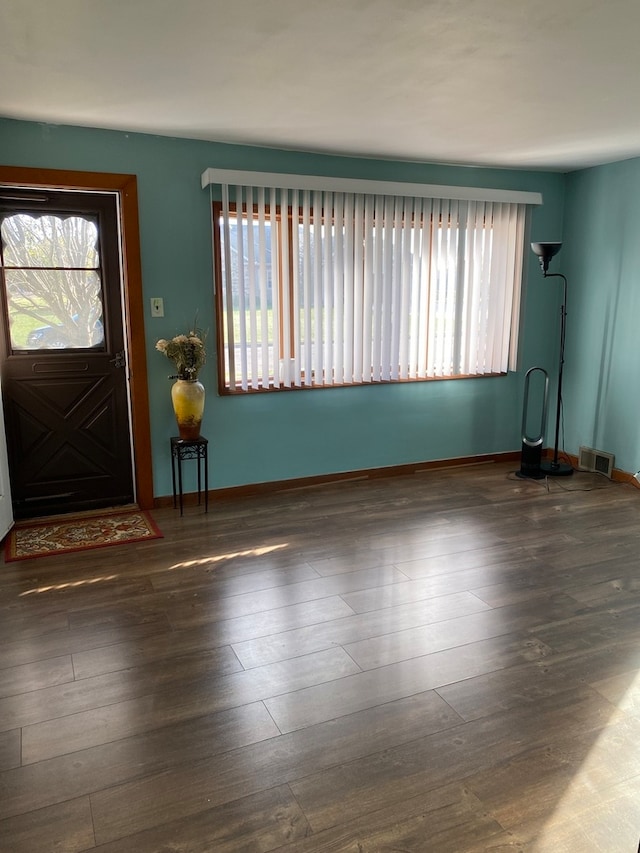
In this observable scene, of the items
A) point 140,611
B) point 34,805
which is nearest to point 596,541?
point 140,611

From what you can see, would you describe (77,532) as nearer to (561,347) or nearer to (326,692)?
(326,692)

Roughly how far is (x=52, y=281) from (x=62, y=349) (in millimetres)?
433

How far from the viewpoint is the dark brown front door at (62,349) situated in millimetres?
3797

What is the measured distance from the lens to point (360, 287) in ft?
14.9

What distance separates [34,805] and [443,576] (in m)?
2.09

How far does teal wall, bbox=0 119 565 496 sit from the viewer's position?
3.83 meters

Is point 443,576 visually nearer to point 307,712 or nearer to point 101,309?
point 307,712

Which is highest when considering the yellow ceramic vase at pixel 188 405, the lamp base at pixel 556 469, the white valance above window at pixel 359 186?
the white valance above window at pixel 359 186

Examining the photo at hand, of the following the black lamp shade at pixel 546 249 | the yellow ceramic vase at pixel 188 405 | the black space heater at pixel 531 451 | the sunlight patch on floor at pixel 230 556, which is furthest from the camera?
the black space heater at pixel 531 451

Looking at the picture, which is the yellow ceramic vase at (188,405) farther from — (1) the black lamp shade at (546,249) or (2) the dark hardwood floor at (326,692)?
(1) the black lamp shade at (546,249)

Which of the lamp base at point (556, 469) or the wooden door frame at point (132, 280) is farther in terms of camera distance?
the lamp base at point (556, 469)

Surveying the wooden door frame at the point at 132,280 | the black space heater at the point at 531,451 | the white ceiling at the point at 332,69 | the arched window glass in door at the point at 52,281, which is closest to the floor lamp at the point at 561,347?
the black space heater at the point at 531,451

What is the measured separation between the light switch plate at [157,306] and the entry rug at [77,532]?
1.35 m

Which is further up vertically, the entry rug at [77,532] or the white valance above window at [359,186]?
the white valance above window at [359,186]
